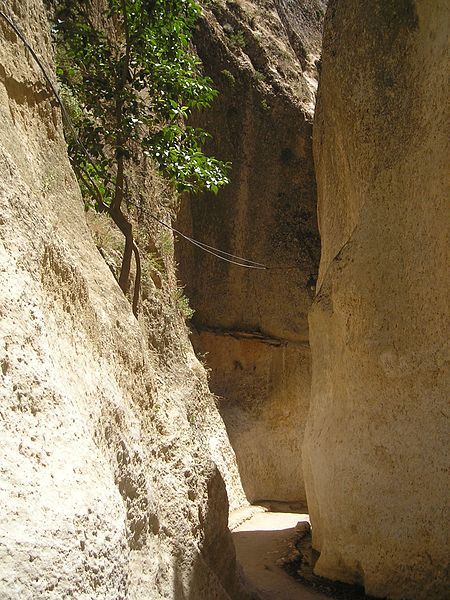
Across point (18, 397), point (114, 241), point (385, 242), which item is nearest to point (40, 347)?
point (18, 397)

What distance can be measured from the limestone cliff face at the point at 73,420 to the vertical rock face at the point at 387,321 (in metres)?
2.02

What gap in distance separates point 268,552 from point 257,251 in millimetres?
8256

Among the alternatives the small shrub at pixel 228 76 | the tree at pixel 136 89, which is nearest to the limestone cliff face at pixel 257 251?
the small shrub at pixel 228 76

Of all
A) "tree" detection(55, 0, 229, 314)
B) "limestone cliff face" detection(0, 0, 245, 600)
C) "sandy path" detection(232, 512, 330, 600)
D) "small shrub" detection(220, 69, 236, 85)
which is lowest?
"sandy path" detection(232, 512, 330, 600)

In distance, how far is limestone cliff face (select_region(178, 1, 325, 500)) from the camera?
15641mm

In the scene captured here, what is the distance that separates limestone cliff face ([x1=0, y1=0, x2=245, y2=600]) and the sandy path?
1.91m

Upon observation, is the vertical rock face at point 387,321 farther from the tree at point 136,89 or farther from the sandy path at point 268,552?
the tree at point 136,89

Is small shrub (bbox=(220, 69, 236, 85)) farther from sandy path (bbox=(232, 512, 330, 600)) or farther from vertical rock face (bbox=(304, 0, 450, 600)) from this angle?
sandy path (bbox=(232, 512, 330, 600))

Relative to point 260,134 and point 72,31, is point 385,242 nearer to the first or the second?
point 72,31

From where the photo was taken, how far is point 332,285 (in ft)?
28.7

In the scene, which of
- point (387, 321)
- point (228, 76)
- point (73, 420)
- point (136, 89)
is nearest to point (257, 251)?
point (228, 76)

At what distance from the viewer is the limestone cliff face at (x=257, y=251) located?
15641 mm

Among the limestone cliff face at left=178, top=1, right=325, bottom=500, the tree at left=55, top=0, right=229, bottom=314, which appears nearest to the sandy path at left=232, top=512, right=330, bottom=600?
the limestone cliff face at left=178, top=1, right=325, bottom=500

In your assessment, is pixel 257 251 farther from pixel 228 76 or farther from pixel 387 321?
pixel 387 321
